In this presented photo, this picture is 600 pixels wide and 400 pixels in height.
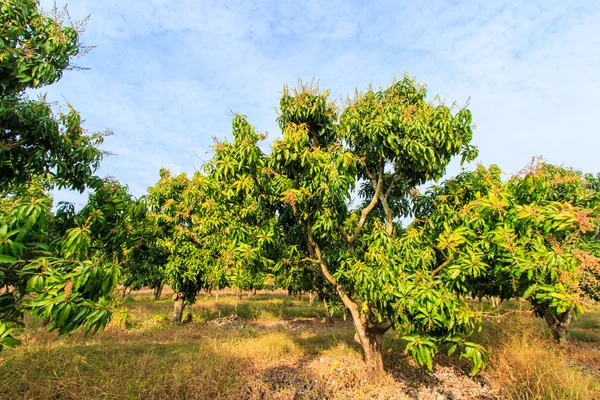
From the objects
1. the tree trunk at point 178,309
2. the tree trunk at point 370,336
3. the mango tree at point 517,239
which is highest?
the mango tree at point 517,239

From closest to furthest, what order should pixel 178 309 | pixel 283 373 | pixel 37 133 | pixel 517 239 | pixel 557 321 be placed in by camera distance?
pixel 37 133 < pixel 517 239 < pixel 283 373 < pixel 557 321 < pixel 178 309

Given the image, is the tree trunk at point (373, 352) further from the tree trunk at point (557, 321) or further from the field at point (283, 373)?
the tree trunk at point (557, 321)

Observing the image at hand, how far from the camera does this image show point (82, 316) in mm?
2254

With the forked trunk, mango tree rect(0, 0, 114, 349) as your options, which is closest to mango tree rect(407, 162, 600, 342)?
the forked trunk

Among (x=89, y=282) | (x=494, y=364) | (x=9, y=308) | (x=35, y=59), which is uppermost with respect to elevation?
(x=35, y=59)

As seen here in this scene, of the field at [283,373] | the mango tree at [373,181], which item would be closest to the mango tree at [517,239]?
the mango tree at [373,181]

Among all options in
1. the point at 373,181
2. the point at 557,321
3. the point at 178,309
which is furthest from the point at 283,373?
the point at 178,309

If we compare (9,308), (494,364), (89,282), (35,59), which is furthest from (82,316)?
(494,364)

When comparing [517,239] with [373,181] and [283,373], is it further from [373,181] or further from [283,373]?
[283,373]

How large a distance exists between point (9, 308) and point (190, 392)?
4.18 meters

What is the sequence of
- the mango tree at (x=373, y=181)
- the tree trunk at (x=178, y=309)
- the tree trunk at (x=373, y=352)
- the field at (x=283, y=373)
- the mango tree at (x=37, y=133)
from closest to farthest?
the mango tree at (x=37, y=133), the mango tree at (x=373, y=181), the field at (x=283, y=373), the tree trunk at (x=373, y=352), the tree trunk at (x=178, y=309)

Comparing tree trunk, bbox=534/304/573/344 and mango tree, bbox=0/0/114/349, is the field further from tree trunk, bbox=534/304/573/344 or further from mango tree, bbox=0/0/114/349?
mango tree, bbox=0/0/114/349

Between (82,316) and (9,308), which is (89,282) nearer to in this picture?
(82,316)

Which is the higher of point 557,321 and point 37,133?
point 37,133
